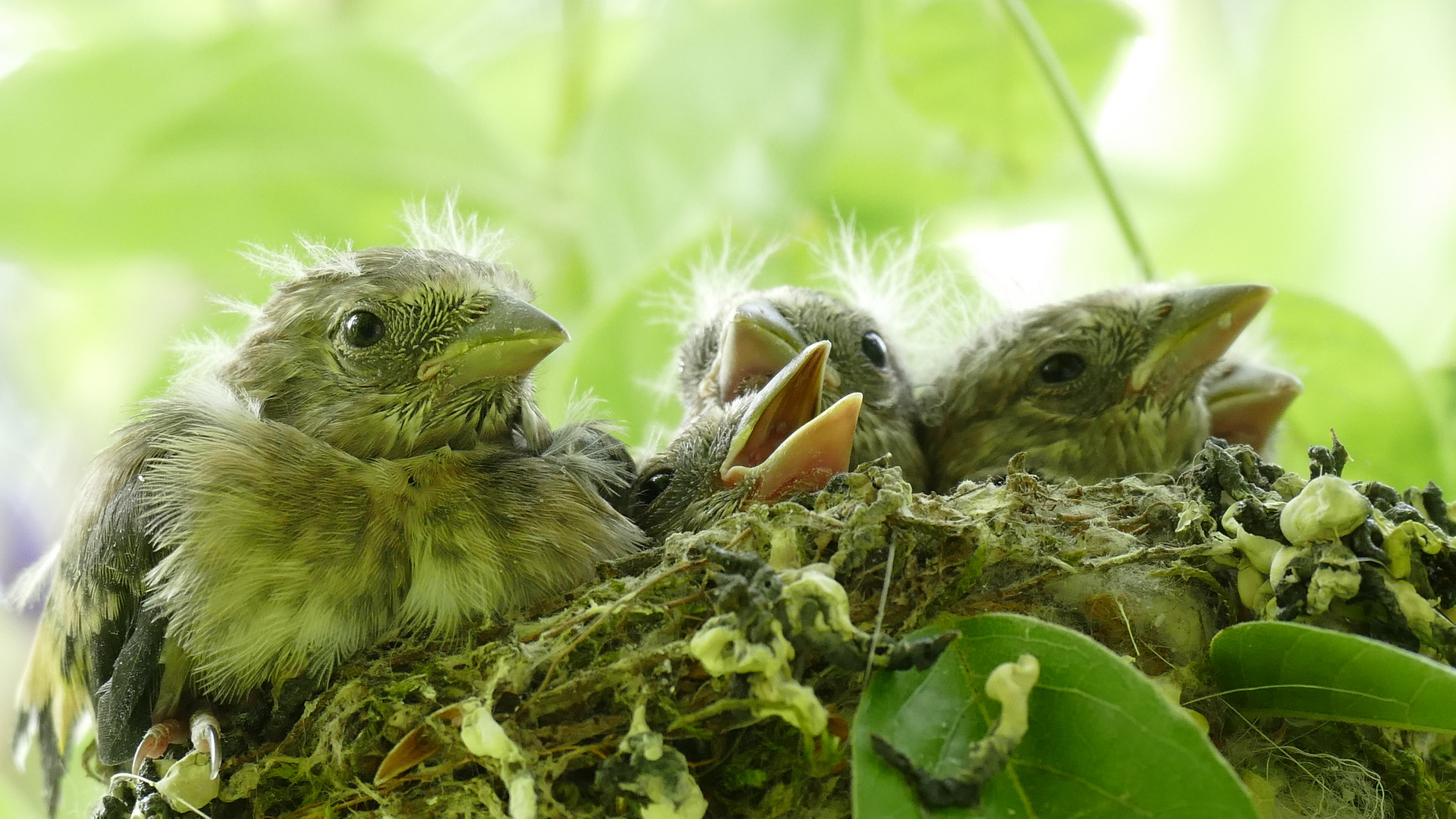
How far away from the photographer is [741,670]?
0.74 m

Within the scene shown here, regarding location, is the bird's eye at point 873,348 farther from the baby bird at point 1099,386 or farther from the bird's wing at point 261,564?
the bird's wing at point 261,564

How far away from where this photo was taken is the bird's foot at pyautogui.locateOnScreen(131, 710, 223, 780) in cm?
92

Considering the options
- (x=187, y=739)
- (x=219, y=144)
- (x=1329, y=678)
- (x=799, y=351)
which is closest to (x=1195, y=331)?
(x=799, y=351)

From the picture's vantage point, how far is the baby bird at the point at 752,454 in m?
1.07

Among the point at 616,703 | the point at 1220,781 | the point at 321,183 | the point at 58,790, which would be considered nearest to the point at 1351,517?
the point at 1220,781

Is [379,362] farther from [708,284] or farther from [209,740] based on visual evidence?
[708,284]

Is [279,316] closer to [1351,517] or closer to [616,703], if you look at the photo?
[616,703]

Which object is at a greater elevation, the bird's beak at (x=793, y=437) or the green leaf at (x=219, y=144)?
the green leaf at (x=219, y=144)

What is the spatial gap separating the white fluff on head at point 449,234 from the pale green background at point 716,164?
0.36 feet

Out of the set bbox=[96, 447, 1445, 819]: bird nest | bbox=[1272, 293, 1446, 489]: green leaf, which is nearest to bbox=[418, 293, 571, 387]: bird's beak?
bbox=[96, 447, 1445, 819]: bird nest

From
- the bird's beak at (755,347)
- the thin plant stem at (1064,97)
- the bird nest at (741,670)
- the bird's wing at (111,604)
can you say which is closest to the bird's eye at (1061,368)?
the thin plant stem at (1064,97)

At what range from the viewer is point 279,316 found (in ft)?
3.84

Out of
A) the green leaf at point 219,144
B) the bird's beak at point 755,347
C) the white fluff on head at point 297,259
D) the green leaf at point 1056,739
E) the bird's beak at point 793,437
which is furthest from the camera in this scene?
the green leaf at point 219,144

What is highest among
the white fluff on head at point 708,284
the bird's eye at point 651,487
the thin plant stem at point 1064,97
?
the thin plant stem at point 1064,97
